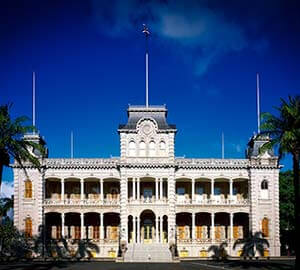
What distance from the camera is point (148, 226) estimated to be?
7150 cm

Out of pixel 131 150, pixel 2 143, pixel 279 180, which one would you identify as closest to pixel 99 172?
pixel 131 150

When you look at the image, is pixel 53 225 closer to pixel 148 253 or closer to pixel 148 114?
pixel 148 253

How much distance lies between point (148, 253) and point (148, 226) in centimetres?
747

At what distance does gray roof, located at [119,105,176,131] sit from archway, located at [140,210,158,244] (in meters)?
10.5

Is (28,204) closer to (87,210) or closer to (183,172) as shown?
(87,210)

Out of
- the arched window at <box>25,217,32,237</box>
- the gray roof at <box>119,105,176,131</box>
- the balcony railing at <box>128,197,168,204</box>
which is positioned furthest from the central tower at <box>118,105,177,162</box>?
the arched window at <box>25,217,32,237</box>

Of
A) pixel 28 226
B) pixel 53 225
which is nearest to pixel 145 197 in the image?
pixel 53 225

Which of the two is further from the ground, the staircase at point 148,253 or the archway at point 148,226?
the archway at point 148,226

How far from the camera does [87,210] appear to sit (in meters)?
70.2

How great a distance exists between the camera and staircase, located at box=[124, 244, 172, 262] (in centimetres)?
6321

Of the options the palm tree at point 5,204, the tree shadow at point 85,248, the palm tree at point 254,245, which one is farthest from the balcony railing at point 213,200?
the palm tree at point 5,204

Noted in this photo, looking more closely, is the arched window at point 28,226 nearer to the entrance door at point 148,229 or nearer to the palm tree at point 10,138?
the entrance door at point 148,229

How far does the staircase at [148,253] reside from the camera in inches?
2489

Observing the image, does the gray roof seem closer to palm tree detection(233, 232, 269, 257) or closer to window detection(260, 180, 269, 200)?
window detection(260, 180, 269, 200)
